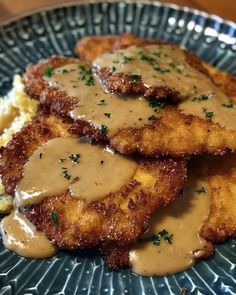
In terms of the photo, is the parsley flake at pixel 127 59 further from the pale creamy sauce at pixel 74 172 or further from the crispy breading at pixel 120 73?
the pale creamy sauce at pixel 74 172

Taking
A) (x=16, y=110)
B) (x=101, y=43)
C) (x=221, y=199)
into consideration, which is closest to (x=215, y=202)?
(x=221, y=199)

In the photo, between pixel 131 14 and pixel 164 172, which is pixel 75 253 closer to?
pixel 164 172

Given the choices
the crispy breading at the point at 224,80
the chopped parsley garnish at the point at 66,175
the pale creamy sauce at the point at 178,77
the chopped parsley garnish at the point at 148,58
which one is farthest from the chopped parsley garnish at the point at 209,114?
the chopped parsley garnish at the point at 66,175

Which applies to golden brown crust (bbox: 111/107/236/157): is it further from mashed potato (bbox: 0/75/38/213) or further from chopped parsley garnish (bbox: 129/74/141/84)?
mashed potato (bbox: 0/75/38/213)

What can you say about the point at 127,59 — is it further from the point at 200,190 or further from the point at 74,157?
the point at 200,190

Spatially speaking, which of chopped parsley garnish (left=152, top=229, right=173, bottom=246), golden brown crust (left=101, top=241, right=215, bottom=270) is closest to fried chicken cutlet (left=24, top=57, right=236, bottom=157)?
chopped parsley garnish (left=152, top=229, right=173, bottom=246)

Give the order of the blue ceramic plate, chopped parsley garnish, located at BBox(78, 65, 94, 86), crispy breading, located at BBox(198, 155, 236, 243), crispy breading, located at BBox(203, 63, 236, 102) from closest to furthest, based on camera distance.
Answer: crispy breading, located at BBox(198, 155, 236, 243)
chopped parsley garnish, located at BBox(78, 65, 94, 86)
crispy breading, located at BBox(203, 63, 236, 102)
the blue ceramic plate
